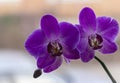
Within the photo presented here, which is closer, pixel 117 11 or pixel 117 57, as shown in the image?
pixel 117 11

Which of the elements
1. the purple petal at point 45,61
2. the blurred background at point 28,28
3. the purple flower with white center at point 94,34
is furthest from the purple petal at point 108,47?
the blurred background at point 28,28

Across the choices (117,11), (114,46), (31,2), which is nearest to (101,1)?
(117,11)

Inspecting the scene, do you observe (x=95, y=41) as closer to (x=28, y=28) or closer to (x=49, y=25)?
(x=49, y=25)

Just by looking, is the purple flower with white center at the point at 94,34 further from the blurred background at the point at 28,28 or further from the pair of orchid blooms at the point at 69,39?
the blurred background at the point at 28,28

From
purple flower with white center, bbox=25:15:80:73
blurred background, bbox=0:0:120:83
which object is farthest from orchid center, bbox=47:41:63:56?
blurred background, bbox=0:0:120:83

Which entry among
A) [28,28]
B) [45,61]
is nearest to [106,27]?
[45,61]

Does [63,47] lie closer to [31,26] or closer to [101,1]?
[101,1]
